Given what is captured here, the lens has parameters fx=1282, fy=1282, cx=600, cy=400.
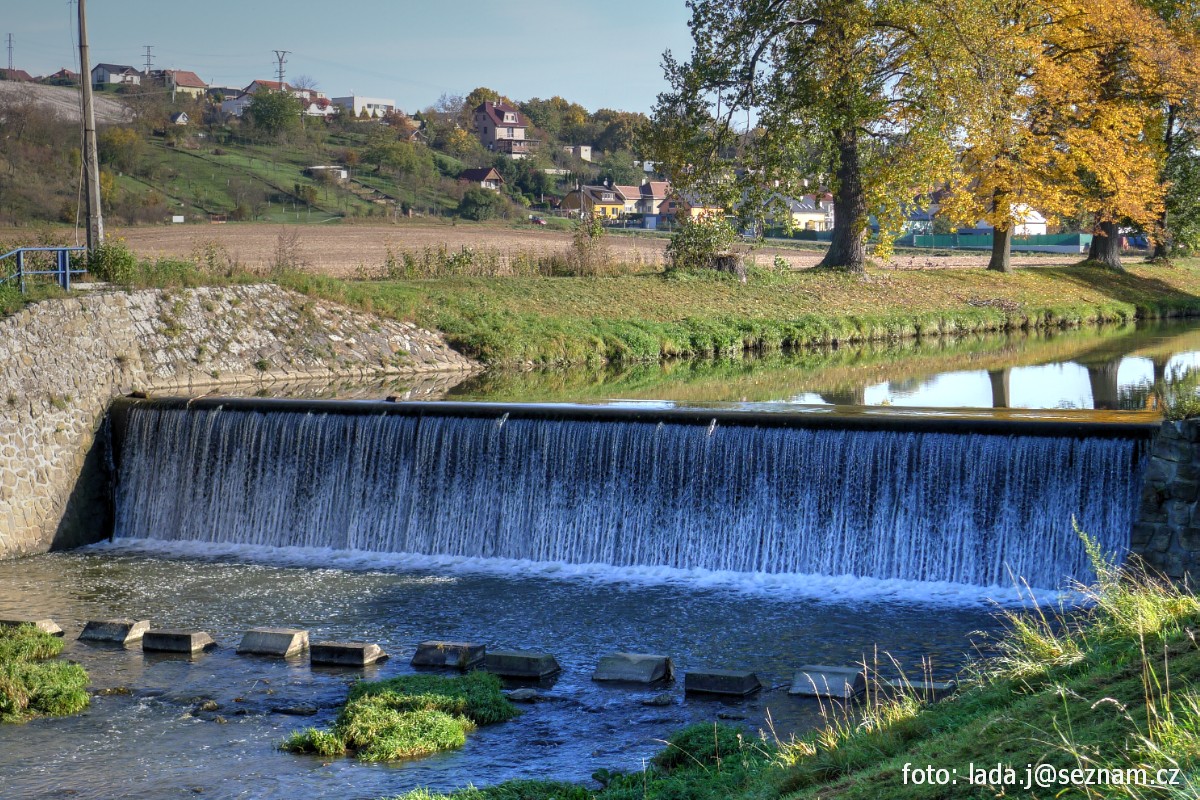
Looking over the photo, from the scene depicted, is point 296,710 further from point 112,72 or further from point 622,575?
point 112,72

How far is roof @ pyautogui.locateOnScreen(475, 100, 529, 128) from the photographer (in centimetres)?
16812

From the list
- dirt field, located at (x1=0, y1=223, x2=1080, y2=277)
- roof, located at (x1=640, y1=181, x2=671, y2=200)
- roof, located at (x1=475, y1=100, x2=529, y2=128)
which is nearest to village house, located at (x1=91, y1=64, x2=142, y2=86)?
roof, located at (x1=475, y1=100, x2=529, y2=128)

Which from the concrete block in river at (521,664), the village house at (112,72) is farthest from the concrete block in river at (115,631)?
the village house at (112,72)

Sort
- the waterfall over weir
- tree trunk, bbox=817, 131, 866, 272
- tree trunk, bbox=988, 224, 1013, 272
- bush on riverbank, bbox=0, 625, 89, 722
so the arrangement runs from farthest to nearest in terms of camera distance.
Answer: tree trunk, bbox=988, 224, 1013, 272
tree trunk, bbox=817, 131, 866, 272
the waterfall over weir
bush on riverbank, bbox=0, 625, 89, 722

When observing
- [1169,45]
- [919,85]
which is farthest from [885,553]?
[1169,45]

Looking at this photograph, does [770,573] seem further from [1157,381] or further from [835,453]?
[1157,381]

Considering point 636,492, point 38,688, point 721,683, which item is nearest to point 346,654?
point 38,688

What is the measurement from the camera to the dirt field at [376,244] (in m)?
42.4

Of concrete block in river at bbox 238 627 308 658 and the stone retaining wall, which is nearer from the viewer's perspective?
concrete block in river at bbox 238 627 308 658

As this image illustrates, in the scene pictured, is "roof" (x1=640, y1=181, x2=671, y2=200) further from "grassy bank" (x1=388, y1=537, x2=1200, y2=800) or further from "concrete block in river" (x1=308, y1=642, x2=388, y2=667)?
Answer: "grassy bank" (x1=388, y1=537, x2=1200, y2=800)

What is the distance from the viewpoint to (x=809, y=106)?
33500 millimetres

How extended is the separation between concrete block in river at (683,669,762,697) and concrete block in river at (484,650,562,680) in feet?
3.91

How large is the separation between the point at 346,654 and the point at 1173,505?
7.69 metres

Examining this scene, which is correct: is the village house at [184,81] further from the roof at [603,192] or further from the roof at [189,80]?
the roof at [603,192]
